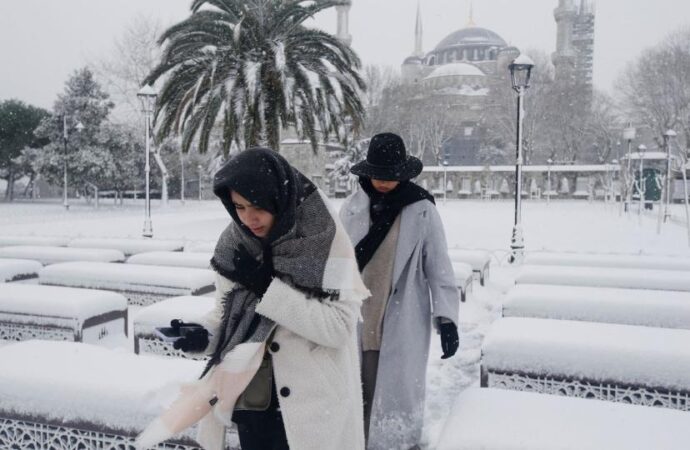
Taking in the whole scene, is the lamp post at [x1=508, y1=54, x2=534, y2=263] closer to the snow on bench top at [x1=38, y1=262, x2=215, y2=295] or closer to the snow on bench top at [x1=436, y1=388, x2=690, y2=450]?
the snow on bench top at [x1=38, y1=262, x2=215, y2=295]

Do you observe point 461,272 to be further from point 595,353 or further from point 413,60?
point 413,60

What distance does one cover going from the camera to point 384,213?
10.2 ft

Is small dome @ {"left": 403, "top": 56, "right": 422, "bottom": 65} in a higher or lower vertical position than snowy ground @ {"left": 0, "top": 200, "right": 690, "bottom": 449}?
higher

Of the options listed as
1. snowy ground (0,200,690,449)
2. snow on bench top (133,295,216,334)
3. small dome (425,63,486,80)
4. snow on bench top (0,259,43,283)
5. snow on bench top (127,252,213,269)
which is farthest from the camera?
small dome (425,63,486,80)

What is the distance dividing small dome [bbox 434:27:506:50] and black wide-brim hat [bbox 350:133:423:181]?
89202mm

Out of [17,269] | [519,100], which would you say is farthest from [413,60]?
[17,269]

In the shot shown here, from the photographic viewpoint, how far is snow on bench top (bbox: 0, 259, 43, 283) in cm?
768

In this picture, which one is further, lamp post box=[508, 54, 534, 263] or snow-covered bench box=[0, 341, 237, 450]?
lamp post box=[508, 54, 534, 263]

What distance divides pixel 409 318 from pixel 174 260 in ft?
20.6

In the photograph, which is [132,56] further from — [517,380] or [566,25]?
[566,25]

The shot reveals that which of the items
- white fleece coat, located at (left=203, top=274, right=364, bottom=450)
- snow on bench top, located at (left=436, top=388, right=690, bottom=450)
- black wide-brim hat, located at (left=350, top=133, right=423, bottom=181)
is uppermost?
black wide-brim hat, located at (left=350, top=133, right=423, bottom=181)

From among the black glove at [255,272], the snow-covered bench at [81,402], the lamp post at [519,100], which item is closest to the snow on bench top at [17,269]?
the snow-covered bench at [81,402]

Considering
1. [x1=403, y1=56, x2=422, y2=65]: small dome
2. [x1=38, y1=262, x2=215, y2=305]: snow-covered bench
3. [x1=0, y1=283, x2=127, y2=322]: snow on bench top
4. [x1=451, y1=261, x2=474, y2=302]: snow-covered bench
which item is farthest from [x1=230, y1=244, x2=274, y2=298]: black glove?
[x1=403, y1=56, x2=422, y2=65]: small dome

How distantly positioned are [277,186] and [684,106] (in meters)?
44.9
